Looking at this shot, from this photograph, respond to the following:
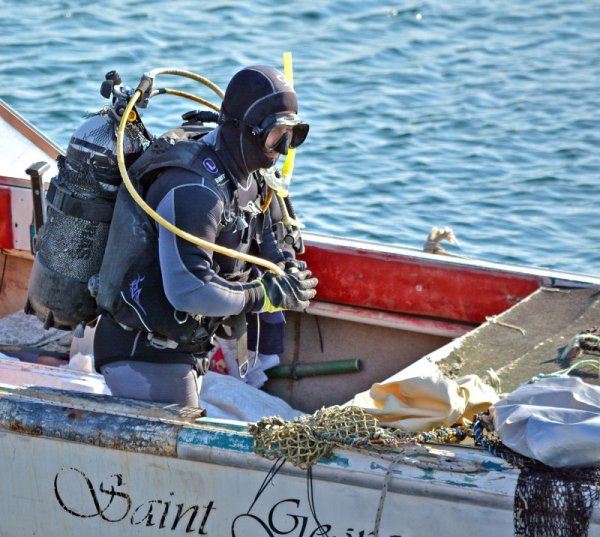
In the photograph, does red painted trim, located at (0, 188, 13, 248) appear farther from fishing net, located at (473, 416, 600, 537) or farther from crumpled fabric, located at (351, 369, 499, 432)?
fishing net, located at (473, 416, 600, 537)

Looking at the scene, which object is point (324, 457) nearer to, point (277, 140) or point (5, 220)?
point (277, 140)

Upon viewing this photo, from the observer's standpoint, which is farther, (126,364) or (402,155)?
(402,155)

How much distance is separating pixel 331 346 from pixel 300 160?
16.4 ft

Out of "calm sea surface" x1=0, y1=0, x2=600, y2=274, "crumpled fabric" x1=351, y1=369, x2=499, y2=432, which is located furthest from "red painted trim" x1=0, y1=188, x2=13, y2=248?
"calm sea surface" x1=0, y1=0, x2=600, y2=274

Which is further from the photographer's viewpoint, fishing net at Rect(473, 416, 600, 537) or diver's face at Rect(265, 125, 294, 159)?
diver's face at Rect(265, 125, 294, 159)

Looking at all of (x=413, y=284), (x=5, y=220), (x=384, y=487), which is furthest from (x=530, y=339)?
(x=5, y=220)

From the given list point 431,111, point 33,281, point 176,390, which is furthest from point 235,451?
point 431,111

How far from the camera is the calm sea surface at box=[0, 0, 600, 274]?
9.75 metres

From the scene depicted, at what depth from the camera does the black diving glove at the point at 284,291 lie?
168 inches

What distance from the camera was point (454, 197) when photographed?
1009cm

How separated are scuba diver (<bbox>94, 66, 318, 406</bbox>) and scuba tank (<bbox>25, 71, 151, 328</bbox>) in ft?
0.39

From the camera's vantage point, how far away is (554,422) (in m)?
3.69

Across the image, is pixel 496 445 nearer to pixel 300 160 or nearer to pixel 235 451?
pixel 235 451

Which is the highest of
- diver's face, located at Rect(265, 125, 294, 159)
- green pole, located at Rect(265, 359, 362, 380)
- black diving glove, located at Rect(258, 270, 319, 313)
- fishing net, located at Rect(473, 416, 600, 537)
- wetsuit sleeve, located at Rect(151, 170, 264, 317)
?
diver's face, located at Rect(265, 125, 294, 159)
